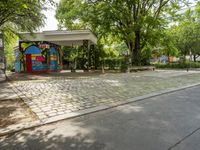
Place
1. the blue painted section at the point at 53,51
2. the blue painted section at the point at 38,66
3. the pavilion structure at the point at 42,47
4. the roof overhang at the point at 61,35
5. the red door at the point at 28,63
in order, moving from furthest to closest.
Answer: the blue painted section at the point at 53,51, the blue painted section at the point at 38,66, the red door at the point at 28,63, the pavilion structure at the point at 42,47, the roof overhang at the point at 61,35

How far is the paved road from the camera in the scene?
3.35 meters

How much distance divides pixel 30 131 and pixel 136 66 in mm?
17260

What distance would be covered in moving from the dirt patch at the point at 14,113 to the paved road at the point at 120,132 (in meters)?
0.74

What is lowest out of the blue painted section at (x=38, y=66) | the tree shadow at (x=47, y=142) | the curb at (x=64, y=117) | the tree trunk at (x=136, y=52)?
the tree shadow at (x=47, y=142)

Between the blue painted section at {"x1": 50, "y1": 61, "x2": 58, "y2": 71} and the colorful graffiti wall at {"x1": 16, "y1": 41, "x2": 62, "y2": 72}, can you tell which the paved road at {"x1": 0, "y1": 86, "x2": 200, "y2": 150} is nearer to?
the colorful graffiti wall at {"x1": 16, "y1": 41, "x2": 62, "y2": 72}

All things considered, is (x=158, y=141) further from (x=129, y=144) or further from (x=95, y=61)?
(x=95, y=61)

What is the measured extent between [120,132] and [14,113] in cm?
310

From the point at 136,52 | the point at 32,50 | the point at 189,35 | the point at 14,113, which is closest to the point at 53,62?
the point at 32,50

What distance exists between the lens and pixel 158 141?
3496 mm

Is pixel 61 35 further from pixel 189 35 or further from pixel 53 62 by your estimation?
pixel 189 35

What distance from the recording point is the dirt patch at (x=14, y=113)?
4.64m

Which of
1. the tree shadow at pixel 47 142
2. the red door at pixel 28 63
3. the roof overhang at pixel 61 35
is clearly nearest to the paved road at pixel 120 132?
the tree shadow at pixel 47 142

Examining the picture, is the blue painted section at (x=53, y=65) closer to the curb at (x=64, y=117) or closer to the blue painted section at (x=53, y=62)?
the blue painted section at (x=53, y=62)

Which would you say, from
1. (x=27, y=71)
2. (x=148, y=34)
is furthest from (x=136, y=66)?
(x=27, y=71)
